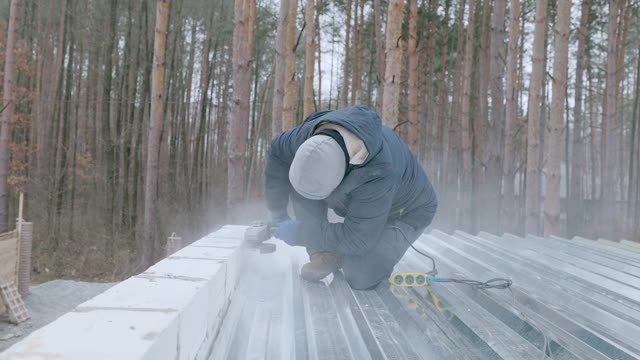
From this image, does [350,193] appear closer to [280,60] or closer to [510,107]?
[280,60]

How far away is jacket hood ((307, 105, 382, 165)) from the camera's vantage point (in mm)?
2162

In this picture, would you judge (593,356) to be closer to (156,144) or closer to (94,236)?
(156,144)

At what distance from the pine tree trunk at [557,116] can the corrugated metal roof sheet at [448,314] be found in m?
2.98

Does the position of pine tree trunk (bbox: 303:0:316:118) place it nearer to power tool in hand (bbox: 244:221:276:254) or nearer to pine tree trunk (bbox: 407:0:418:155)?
pine tree trunk (bbox: 407:0:418:155)

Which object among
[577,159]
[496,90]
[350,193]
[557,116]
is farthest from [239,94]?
[577,159]

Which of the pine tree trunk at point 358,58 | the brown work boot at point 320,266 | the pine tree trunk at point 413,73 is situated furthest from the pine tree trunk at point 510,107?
the brown work boot at point 320,266

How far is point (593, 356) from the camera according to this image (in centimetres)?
174

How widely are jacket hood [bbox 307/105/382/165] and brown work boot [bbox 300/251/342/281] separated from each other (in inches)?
28.0

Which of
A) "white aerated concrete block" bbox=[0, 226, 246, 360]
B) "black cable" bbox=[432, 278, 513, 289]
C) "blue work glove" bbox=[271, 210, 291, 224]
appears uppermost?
"blue work glove" bbox=[271, 210, 291, 224]

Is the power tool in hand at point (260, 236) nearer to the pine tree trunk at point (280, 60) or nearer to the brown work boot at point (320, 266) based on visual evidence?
the brown work boot at point (320, 266)

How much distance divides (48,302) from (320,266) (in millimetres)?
9037

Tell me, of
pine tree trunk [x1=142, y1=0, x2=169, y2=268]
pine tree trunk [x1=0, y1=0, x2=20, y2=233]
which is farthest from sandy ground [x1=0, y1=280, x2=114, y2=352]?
pine tree trunk [x1=0, y1=0, x2=20, y2=233]

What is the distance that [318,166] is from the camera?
6.73 ft

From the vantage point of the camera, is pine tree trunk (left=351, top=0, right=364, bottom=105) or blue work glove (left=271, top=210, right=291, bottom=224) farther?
pine tree trunk (left=351, top=0, right=364, bottom=105)
